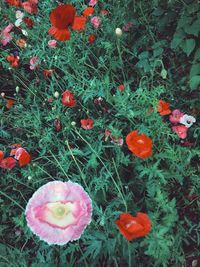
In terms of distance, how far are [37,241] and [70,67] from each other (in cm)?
112

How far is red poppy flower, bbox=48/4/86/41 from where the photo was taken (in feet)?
6.26

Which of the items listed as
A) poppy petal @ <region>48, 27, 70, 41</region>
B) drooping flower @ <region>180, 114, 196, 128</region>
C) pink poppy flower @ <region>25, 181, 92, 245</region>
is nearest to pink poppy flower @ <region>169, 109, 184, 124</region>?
drooping flower @ <region>180, 114, 196, 128</region>

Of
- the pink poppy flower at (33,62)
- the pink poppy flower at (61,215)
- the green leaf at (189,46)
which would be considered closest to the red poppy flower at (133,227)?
the pink poppy flower at (61,215)

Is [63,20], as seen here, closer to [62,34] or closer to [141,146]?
[62,34]

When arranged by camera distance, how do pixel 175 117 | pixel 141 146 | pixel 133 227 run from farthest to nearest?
pixel 175 117, pixel 141 146, pixel 133 227

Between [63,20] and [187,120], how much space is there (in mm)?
717

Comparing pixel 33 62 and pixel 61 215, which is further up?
pixel 61 215

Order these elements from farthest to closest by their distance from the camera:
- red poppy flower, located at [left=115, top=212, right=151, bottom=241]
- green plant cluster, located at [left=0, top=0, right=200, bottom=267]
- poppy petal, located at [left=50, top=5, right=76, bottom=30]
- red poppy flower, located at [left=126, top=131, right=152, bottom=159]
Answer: poppy petal, located at [left=50, top=5, right=76, bottom=30]
green plant cluster, located at [left=0, top=0, right=200, bottom=267]
red poppy flower, located at [left=126, top=131, right=152, bottom=159]
red poppy flower, located at [left=115, top=212, right=151, bottom=241]

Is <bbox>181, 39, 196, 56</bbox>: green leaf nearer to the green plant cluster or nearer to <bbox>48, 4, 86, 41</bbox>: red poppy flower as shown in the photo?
the green plant cluster

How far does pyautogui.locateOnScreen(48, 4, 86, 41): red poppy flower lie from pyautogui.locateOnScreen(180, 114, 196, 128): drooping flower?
0.64 metres

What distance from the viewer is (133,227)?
129cm

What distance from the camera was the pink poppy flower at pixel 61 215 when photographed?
138cm

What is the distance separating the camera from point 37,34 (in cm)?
274

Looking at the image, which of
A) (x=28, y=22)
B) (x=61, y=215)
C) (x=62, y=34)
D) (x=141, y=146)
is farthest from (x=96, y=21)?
(x=61, y=215)
